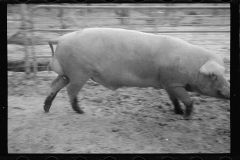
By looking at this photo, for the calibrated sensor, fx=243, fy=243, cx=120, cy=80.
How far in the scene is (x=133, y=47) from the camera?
2.59 metres

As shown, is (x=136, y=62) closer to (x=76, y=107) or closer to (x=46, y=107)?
(x=76, y=107)

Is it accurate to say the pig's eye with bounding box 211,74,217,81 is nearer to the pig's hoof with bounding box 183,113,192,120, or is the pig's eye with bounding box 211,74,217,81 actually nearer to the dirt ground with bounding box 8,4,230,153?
the dirt ground with bounding box 8,4,230,153

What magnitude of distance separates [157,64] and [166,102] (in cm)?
91

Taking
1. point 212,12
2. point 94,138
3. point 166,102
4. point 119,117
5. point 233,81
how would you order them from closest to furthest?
point 233,81
point 94,138
point 119,117
point 166,102
point 212,12

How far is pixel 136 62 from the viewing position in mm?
2605

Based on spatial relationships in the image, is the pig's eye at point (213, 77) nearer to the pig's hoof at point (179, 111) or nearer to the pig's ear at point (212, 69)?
the pig's ear at point (212, 69)

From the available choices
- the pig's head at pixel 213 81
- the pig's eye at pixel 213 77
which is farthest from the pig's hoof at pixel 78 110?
the pig's eye at pixel 213 77

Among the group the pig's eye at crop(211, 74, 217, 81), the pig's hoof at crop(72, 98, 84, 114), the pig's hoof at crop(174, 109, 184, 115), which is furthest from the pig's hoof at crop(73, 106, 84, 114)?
the pig's eye at crop(211, 74, 217, 81)

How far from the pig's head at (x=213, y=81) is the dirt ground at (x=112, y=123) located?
19 centimetres

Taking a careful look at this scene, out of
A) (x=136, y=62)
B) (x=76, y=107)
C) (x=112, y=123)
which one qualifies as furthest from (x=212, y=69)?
(x=76, y=107)

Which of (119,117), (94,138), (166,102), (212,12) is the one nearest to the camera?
(94,138)

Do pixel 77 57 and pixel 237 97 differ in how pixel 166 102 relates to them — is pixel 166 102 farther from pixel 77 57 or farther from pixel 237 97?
pixel 77 57

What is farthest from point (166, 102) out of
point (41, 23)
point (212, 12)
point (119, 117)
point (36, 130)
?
point (41, 23)

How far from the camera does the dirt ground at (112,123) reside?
2.38m
